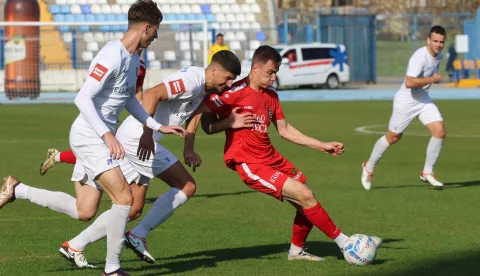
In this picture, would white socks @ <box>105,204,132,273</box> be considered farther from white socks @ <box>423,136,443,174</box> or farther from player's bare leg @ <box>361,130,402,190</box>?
white socks @ <box>423,136,443,174</box>

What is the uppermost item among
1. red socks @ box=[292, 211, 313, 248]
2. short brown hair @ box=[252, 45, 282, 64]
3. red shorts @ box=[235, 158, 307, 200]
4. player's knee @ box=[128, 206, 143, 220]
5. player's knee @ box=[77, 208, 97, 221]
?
short brown hair @ box=[252, 45, 282, 64]

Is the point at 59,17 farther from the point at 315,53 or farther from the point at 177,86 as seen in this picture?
the point at 177,86

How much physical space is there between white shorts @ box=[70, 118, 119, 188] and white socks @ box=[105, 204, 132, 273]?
31cm

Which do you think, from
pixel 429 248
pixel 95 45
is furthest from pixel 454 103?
pixel 429 248

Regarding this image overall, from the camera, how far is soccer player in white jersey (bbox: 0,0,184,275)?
26.3ft

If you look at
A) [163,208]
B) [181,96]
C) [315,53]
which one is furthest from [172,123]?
[315,53]

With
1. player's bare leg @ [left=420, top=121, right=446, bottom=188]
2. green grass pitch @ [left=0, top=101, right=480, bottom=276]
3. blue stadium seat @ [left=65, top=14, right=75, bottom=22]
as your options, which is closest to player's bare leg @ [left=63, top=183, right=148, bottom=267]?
green grass pitch @ [left=0, top=101, right=480, bottom=276]

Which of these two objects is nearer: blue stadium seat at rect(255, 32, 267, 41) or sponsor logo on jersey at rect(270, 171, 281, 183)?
sponsor logo on jersey at rect(270, 171, 281, 183)

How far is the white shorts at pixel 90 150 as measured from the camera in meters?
8.16

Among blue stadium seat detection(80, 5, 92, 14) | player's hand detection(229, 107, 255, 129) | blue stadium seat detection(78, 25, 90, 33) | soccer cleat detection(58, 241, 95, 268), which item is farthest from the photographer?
blue stadium seat detection(80, 5, 92, 14)

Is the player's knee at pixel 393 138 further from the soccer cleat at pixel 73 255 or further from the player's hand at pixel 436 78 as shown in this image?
the soccer cleat at pixel 73 255

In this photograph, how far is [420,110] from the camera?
15.0 metres

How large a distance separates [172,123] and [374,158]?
20.0 feet

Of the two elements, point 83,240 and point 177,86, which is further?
point 177,86
